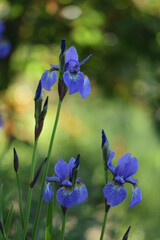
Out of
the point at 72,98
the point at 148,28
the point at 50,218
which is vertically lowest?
the point at 72,98

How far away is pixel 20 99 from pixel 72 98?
1.49 ft

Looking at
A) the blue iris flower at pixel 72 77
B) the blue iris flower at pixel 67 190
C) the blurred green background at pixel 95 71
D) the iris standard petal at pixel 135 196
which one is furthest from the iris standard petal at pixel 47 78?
the blurred green background at pixel 95 71

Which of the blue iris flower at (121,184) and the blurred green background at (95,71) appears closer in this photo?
the blue iris flower at (121,184)

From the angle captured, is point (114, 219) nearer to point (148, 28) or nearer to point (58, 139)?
point (148, 28)

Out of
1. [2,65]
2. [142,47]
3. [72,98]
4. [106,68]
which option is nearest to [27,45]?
[2,65]

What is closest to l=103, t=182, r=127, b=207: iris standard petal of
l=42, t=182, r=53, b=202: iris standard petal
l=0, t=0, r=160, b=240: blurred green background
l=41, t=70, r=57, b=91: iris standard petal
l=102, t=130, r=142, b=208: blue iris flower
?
l=102, t=130, r=142, b=208: blue iris flower

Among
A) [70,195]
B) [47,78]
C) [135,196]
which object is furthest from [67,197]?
[47,78]

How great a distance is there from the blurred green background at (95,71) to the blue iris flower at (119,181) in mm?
1109

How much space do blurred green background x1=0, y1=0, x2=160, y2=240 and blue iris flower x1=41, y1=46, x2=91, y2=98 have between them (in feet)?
3.70

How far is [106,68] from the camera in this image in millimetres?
2805

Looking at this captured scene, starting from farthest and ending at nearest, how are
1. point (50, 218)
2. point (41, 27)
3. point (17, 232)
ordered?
1. point (41, 27)
2. point (17, 232)
3. point (50, 218)

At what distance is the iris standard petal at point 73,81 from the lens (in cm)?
88

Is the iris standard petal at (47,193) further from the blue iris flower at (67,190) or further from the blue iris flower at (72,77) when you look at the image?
the blue iris flower at (72,77)

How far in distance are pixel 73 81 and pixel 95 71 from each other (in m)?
1.92
